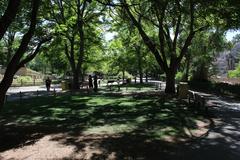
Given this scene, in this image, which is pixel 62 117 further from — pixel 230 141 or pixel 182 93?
pixel 182 93

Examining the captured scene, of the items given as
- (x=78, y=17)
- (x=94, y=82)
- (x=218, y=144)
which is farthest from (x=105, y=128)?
(x=78, y=17)

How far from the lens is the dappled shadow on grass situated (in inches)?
453

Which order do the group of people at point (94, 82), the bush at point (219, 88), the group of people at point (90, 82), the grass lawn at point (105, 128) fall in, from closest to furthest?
the grass lawn at point (105, 128) < the bush at point (219, 88) < the group of people at point (94, 82) < the group of people at point (90, 82)

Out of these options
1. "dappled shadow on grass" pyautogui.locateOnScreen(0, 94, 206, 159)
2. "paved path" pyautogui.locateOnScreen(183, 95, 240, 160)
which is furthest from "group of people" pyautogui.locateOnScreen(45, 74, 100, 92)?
"paved path" pyautogui.locateOnScreen(183, 95, 240, 160)

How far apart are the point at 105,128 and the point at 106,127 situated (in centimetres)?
23

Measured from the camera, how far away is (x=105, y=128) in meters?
14.9

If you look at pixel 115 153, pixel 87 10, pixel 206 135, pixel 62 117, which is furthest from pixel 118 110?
pixel 87 10

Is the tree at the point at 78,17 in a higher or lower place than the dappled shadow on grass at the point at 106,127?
higher

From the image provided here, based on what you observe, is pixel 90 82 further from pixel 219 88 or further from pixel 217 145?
pixel 217 145

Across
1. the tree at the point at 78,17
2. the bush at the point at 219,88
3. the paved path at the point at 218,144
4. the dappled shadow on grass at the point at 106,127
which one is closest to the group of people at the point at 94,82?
the tree at the point at 78,17

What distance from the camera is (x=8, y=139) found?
44.9ft

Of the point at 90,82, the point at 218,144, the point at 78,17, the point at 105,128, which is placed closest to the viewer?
the point at 218,144

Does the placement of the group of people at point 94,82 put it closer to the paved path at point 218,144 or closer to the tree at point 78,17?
the tree at point 78,17

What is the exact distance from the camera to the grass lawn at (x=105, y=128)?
11469mm
